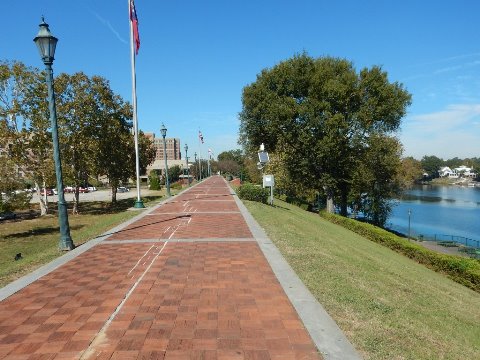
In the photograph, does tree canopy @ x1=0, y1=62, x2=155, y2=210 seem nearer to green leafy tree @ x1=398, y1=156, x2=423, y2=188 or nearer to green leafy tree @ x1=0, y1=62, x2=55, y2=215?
green leafy tree @ x1=0, y1=62, x2=55, y2=215

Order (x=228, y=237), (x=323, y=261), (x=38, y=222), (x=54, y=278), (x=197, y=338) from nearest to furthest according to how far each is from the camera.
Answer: (x=197, y=338)
(x=54, y=278)
(x=323, y=261)
(x=228, y=237)
(x=38, y=222)

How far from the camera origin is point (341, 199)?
37.2 metres

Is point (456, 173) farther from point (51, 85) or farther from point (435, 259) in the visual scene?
point (51, 85)

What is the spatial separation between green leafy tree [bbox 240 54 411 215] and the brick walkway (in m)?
22.4

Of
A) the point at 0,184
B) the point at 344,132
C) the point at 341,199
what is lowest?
the point at 341,199

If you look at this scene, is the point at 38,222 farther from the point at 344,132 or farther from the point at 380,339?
the point at 380,339

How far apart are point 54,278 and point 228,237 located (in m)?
4.57

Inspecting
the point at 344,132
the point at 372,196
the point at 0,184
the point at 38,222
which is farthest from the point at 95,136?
the point at 372,196

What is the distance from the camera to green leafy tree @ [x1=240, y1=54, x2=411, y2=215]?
2919cm

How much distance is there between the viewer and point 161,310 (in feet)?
16.8

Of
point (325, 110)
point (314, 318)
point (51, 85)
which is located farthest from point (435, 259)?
point (51, 85)

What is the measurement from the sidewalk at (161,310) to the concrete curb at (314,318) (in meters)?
0.02

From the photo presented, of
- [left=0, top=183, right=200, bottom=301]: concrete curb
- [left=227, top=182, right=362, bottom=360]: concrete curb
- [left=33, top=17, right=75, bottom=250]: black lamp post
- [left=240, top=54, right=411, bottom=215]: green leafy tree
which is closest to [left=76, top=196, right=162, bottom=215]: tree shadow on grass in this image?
[left=240, top=54, right=411, bottom=215]: green leafy tree

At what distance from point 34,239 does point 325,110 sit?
21.3 m
